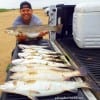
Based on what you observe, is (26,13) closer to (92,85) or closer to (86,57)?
(86,57)

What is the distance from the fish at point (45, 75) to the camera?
13.4 ft

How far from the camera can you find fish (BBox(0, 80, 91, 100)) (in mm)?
3604

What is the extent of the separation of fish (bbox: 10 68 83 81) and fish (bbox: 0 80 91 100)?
8.1 inches

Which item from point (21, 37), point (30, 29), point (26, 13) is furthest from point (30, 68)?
point (26, 13)

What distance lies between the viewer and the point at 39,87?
3.69 meters

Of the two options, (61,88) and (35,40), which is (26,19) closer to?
(35,40)

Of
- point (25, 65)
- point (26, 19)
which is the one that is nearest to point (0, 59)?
point (26, 19)

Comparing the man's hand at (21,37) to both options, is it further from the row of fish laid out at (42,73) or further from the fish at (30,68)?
the row of fish laid out at (42,73)

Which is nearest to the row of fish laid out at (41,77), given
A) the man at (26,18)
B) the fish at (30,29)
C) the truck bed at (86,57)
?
the truck bed at (86,57)

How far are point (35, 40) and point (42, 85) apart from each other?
3579 millimetres

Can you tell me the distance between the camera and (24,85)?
147 inches

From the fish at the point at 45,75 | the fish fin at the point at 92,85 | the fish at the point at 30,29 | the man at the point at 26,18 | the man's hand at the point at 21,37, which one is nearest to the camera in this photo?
the fish fin at the point at 92,85

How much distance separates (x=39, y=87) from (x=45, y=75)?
484 mm

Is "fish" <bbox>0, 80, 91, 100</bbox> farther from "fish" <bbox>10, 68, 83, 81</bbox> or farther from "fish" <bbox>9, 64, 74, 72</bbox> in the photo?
"fish" <bbox>9, 64, 74, 72</bbox>
